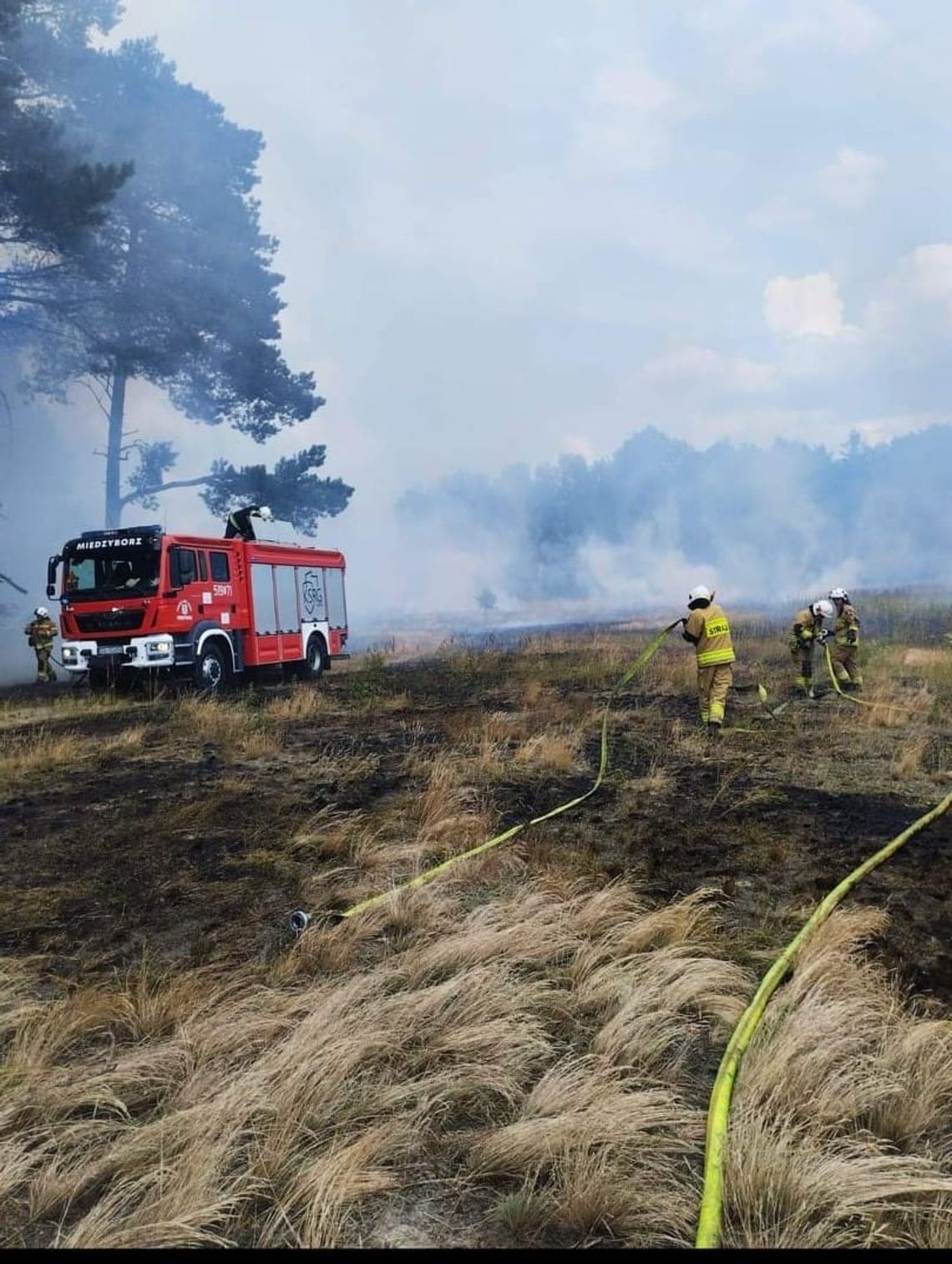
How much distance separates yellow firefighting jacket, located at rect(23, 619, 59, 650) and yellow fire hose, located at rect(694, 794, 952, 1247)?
618 inches

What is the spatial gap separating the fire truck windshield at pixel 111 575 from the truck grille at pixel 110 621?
25 cm

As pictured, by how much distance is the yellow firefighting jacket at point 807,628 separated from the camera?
12.6 m

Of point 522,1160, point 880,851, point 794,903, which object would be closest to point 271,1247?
point 522,1160

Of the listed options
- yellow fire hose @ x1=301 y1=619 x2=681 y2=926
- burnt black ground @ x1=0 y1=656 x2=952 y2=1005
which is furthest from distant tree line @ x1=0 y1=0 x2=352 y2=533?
yellow fire hose @ x1=301 y1=619 x2=681 y2=926

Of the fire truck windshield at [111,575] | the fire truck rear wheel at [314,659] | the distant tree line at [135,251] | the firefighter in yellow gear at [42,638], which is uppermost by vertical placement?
the distant tree line at [135,251]

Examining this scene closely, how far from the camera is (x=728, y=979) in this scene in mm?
3768

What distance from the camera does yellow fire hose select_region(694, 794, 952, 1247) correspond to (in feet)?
7.55

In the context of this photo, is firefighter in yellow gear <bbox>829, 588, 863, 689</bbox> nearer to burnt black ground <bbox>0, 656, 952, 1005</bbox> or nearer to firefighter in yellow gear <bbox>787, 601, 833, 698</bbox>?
firefighter in yellow gear <bbox>787, 601, 833, 698</bbox>

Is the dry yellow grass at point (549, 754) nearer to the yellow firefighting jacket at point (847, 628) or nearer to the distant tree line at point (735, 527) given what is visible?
the yellow firefighting jacket at point (847, 628)

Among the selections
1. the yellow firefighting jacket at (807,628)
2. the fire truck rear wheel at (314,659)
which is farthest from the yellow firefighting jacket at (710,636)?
the fire truck rear wheel at (314,659)

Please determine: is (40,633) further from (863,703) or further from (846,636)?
(863,703)

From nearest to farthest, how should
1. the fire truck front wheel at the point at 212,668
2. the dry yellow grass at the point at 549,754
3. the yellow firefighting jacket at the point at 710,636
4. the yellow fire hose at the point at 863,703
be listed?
1. the dry yellow grass at the point at 549,754
2. the yellow firefighting jacket at the point at 710,636
3. the yellow fire hose at the point at 863,703
4. the fire truck front wheel at the point at 212,668

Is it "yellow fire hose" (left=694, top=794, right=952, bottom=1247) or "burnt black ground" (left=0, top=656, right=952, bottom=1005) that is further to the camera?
"burnt black ground" (left=0, top=656, right=952, bottom=1005)

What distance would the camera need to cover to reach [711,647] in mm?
9789
